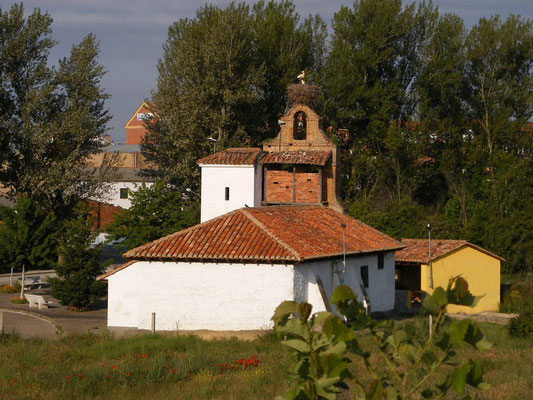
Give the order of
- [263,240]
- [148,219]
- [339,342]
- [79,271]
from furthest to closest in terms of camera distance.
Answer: [148,219] < [79,271] < [263,240] < [339,342]

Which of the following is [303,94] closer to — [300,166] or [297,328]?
[300,166]

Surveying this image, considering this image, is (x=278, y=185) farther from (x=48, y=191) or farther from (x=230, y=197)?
(x=48, y=191)

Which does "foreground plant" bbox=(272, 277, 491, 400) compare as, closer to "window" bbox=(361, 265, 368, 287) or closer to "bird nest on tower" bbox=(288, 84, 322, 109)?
"window" bbox=(361, 265, 368, 287)

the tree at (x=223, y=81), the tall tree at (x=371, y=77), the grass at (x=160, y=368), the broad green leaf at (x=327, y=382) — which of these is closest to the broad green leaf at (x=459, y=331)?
the broad green leaf at (x=327, y=382)

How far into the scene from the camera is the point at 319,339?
634 centimetres

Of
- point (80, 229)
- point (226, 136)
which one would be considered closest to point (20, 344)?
point (80, 229)

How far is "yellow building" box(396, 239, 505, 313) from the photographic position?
1330 inches

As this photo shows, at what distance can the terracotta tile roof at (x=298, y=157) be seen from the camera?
35.2 meters

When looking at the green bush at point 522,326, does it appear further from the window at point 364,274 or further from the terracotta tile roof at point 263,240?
the window at point 364,274

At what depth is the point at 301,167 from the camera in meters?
36.2

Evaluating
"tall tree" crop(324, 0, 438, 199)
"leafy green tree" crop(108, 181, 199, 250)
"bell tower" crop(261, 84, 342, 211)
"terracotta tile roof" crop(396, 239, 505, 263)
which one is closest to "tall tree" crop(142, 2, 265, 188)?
"tall tree" crop(324, 0, 438, 199)

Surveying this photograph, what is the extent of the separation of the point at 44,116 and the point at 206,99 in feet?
32.5

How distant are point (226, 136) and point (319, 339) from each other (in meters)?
42.7

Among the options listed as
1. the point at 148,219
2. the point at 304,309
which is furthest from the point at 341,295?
the point at 148,219
